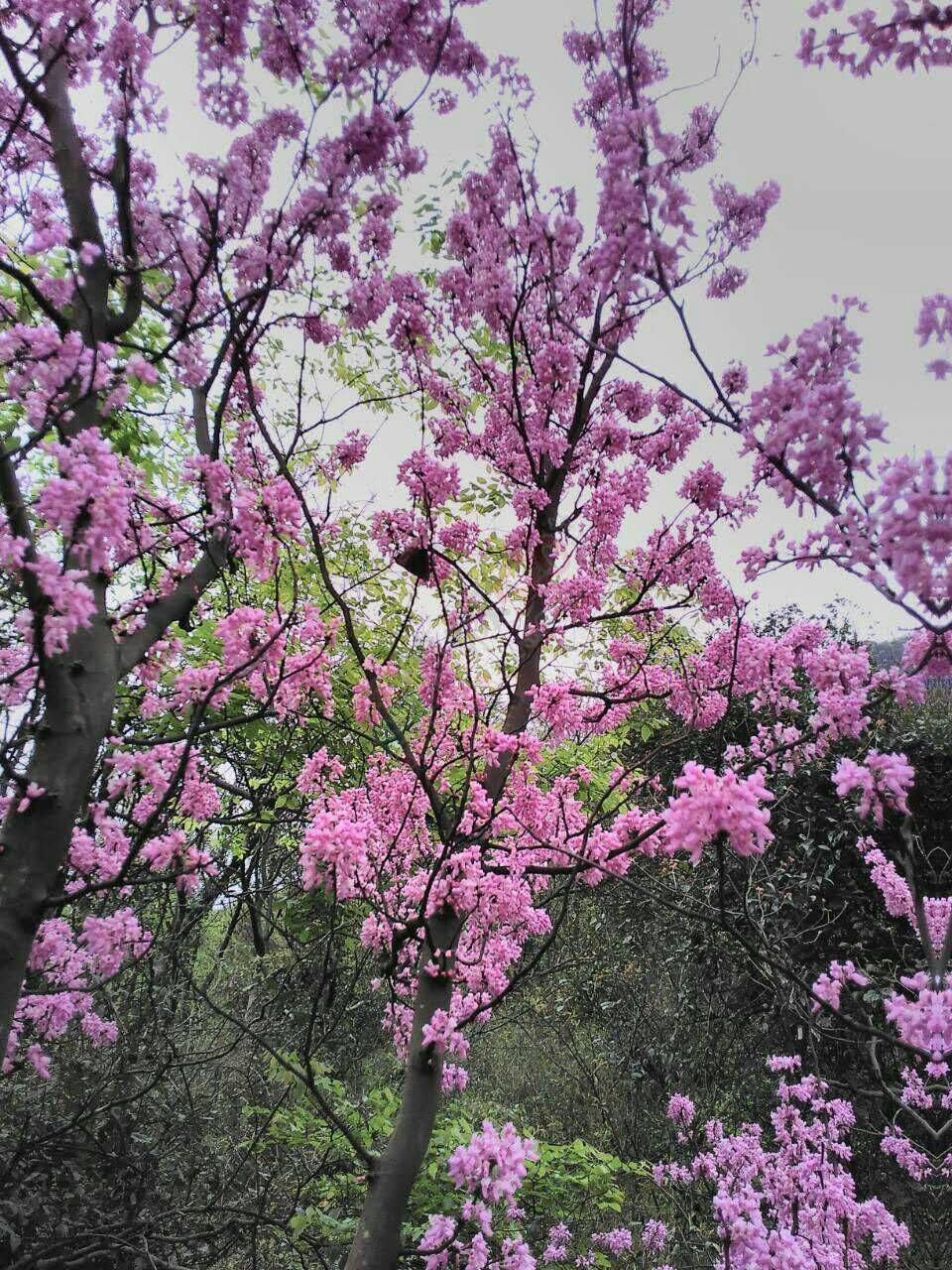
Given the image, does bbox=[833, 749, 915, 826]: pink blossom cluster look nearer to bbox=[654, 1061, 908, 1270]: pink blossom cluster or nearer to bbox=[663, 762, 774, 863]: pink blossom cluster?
bbox=[663, 762, 774, 863]: pink blossom cluster

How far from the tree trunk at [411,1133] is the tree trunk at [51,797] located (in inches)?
69.1

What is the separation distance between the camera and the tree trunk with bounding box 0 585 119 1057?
7.39ft

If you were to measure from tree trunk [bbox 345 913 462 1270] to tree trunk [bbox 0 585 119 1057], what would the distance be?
175 cm

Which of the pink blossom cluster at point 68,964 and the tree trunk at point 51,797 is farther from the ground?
the tree trunk at point 51,797

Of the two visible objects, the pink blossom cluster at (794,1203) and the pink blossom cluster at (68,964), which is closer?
the pink blossom cluster at (68,964)

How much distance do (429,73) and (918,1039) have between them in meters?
4.96

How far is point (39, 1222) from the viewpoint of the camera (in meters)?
3.80

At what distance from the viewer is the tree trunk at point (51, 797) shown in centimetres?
225

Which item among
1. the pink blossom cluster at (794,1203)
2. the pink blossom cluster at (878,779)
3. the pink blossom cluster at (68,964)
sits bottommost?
the pink blossom cluster at (794,1203)

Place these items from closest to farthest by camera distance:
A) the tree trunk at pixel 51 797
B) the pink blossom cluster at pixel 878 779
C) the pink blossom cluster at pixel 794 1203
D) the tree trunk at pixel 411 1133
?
1. the pink blossom cluster at pixel 878 779
2. the tree trunk at pixel 51 797
3. the tree trunk at pixel 411 1133
4. the pink blossom cluster at pixel 794 1203

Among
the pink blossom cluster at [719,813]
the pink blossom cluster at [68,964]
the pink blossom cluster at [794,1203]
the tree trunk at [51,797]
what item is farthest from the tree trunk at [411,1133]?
the pink blossom cluster at [719,813]

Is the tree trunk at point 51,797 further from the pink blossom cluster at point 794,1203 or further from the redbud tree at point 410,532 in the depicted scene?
the pink blossom cluster at point 794,1203

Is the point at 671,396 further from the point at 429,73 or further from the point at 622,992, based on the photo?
the point at 622,992

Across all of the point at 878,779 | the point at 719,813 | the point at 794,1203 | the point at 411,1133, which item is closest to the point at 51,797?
the point at 719,813
